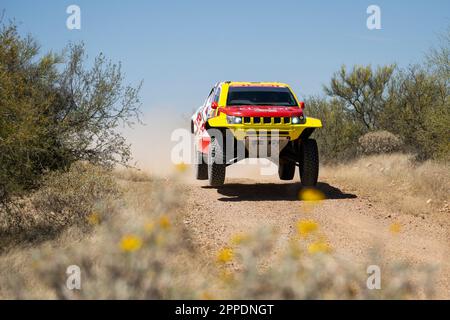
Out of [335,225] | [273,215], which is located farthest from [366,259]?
[273,215]

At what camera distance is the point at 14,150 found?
855 centimetres

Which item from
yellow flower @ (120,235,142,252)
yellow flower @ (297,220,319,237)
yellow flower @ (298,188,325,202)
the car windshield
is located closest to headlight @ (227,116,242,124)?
the car windshield

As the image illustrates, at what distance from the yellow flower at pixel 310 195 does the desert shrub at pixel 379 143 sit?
1036 cm

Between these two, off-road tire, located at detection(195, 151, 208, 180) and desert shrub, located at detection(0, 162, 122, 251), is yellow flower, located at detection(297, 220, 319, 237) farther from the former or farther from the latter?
off-road tire, located at detection(195, 151, 208, 180)

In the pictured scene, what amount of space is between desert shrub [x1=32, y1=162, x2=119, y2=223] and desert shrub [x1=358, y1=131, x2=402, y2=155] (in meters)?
13.1

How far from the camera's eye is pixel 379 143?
70.3 feet

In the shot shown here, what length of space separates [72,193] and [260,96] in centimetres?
398

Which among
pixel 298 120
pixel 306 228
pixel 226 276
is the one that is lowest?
pixel 226 276

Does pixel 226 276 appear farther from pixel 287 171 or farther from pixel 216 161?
pixel 287 171

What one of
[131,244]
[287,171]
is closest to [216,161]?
[287,171]

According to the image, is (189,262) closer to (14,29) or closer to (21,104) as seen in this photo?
(21,104)

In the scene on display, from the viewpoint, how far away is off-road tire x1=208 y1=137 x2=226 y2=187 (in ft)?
33.3

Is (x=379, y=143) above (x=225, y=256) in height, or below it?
below

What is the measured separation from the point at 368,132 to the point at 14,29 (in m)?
15.4
